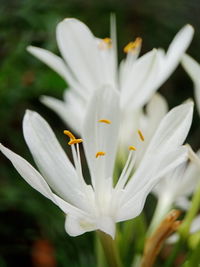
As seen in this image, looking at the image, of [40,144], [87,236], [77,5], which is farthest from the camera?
[77,5]

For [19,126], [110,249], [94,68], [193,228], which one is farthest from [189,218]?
[19,126]

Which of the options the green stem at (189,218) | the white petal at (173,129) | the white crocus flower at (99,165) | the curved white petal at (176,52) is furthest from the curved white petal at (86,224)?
the curved white petal at (176,52)

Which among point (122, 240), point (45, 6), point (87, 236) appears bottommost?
point (87, 236)

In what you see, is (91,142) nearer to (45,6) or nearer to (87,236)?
(87,236)

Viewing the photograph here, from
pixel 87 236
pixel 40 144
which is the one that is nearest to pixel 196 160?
pixel 40 144

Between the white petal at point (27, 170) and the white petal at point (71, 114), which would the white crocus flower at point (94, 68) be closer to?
the white petal at point (71, 114)

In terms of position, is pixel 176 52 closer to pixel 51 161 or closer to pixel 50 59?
pixel 50 59

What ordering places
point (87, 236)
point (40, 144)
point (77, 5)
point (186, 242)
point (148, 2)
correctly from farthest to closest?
1. point (148, 2)
2. point (77, 5)
3. point (87, 236)
4. point (186, 242)
5. point (40, 144)
